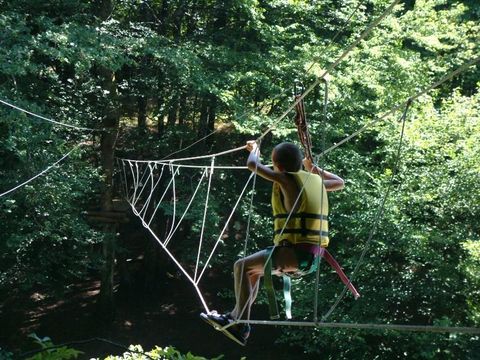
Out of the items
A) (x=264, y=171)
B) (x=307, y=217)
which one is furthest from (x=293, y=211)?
(x=264, y=171)

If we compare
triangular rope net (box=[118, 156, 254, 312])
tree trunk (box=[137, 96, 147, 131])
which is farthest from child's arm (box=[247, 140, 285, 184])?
tree trunk (box=[137, 96, 147, 131])

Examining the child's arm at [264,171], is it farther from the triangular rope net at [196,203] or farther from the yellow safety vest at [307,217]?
the triangular rope net at [196,203]

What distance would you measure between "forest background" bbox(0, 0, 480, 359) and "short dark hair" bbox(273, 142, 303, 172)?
4.54 meters

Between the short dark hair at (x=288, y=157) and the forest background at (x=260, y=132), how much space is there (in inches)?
Result: 179

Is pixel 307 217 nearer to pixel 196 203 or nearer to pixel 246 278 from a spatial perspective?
pixel 246 278

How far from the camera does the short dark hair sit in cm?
277

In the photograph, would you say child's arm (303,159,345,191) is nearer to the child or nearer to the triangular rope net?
the child

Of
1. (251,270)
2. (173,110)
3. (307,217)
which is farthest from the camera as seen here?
(173,110)

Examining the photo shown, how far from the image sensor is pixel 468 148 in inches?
312

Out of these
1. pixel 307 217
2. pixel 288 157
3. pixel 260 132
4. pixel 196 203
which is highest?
pixel 260 132

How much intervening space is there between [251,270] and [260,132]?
6399 millimetres

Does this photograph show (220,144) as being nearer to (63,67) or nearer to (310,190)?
(63,67)

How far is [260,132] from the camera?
9.23 m

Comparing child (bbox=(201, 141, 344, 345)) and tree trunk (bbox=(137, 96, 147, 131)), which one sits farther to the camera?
Answer: tree trunk (bbox=(137, 96, 147, 131))
